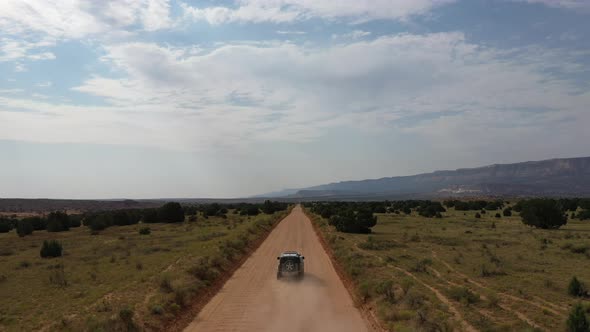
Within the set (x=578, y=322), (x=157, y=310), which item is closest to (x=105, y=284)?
(x=157, y=310)

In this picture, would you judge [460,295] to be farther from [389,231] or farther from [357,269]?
[389,231]

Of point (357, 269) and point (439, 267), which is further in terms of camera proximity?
point (439, 267)

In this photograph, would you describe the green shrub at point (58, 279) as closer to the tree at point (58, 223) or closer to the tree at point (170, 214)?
the tree at point (58, 223)

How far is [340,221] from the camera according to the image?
185 ft

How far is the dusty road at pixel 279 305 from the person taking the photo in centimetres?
1545

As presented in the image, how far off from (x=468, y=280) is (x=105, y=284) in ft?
64.0

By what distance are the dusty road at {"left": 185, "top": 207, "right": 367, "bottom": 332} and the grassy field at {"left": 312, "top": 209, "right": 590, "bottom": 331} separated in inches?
50.0

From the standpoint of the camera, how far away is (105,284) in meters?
24.6

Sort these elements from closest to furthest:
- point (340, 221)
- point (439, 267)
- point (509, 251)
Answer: point (439, 267) < point (509, 251) < point (340, 221)

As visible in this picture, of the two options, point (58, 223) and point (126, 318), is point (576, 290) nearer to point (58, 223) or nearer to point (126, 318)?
point (126, 318)

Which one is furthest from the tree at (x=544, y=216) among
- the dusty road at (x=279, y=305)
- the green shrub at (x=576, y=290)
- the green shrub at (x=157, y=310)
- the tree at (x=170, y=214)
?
the tree at (x=170, y=214)

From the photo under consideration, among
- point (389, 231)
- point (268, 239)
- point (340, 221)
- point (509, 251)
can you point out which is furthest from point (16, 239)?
point (509, 251)

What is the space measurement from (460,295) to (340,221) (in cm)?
3732

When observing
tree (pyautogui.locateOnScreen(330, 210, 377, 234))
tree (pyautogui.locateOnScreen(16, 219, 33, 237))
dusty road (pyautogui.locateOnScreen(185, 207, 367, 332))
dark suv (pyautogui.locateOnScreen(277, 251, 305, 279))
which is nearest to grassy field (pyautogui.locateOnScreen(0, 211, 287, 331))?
dusty road (pyautogui.locateOnScreen(185, 207, 367, 332))
